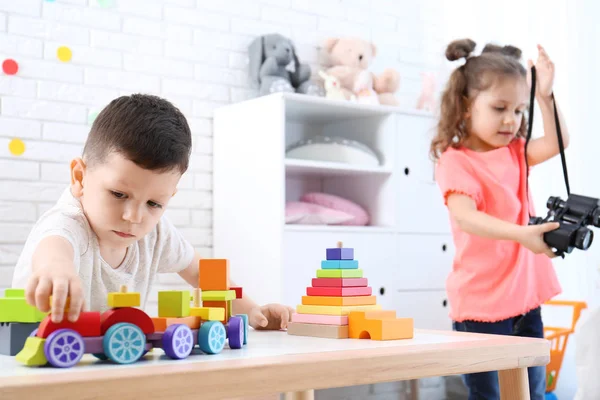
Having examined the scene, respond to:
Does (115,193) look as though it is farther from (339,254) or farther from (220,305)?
(339,254)

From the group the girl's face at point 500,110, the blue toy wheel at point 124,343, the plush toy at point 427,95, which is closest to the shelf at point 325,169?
the plush toy at point 427,95

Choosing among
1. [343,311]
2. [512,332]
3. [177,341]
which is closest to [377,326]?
[343,311]

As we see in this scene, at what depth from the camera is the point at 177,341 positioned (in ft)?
2.68

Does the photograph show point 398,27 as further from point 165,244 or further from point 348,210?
point 165,244

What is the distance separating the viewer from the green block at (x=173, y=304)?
2.93 ft

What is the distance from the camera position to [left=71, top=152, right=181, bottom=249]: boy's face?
3.46ft

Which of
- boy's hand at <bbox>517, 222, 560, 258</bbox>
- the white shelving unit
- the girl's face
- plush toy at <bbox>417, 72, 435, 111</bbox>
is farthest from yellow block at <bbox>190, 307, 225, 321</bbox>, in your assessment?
plush toy at <bbox>417, 72, 435, 111</bbox>

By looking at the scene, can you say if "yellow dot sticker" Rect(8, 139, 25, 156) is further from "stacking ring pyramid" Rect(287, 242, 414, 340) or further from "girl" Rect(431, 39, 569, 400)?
"stacking ring pyramid" Rect(287, 242, 414, 340)

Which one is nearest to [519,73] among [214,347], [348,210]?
[348,210]

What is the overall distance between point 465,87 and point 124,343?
1465 mm

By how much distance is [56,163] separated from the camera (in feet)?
8.09

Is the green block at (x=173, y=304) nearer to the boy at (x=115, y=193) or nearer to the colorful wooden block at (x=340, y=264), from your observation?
the boy at (x=115, y=193)

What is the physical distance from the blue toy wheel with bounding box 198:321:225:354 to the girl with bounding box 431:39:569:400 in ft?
3.24

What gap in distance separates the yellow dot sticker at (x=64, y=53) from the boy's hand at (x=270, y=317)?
1574 mm
